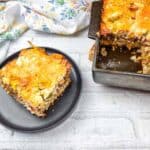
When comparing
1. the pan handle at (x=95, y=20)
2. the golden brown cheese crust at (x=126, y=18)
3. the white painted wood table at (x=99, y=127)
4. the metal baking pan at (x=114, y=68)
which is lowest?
the white painted wood table at (x=99, y=127)

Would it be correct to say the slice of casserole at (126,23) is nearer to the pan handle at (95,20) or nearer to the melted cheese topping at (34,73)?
the pan handle at (95,20)

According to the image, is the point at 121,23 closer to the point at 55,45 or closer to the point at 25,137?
the point at 55,45

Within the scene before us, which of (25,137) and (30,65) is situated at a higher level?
(30,65)

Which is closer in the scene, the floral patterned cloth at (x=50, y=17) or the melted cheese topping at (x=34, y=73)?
the melted cheese topping at (x=34, y=73)

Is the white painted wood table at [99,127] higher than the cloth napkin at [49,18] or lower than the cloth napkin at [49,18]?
lower

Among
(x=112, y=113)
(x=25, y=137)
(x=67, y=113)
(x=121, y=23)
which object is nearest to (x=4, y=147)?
(x=25, y=137)

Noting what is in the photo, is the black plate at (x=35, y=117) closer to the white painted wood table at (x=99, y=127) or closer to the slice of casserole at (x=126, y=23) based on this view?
the white painted wood table at (x=99, y=127)

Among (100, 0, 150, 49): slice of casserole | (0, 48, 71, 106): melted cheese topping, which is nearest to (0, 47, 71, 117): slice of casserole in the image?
(0, 48, 71, 106): melted cheese topping

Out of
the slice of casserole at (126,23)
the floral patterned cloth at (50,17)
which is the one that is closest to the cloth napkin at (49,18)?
the floral patterned cloth at (50,17)

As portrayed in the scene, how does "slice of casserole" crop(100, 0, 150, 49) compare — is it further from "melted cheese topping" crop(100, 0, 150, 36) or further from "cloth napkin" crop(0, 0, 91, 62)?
"cloth napkin" crop(0, 0, 91, 62)
